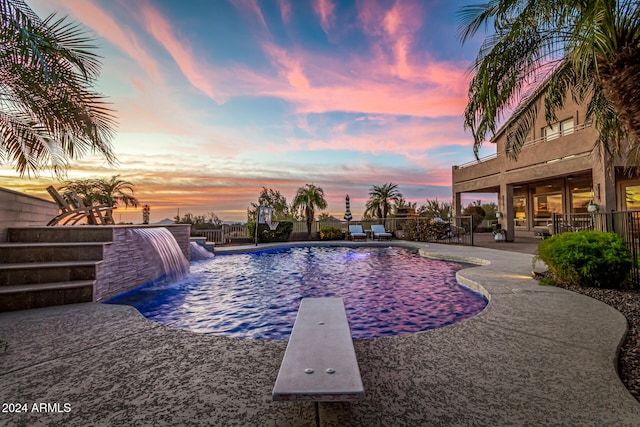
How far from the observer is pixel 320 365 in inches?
69.6

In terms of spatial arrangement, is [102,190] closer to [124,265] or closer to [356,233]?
[356,233]

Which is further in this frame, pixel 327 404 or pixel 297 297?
pixel 297 297

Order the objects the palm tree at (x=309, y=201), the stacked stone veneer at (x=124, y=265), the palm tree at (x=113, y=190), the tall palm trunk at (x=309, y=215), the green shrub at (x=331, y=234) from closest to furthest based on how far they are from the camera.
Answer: the stacked stone veneer at (x=124, y=265) < the green shrub at (x=331, y=234) < the tall palm trunk at (x=309, y=215) < the palm tree at (x=309, y=201) < the palm tree at (x=113, y=190)

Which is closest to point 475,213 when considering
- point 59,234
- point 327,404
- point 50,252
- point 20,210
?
point 327,404

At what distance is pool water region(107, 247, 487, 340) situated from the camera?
4.41 metres

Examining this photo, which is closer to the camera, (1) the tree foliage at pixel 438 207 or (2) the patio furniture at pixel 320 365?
(2) the patio furniture at pixel 320 365

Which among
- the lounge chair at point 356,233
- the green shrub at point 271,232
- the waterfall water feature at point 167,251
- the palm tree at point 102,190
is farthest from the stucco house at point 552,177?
the palm tree at point 102,190

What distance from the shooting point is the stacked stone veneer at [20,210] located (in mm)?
5246

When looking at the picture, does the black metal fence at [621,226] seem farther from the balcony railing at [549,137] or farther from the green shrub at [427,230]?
the green shrub at [427,230]

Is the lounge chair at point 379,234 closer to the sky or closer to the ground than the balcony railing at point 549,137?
closer to the ground

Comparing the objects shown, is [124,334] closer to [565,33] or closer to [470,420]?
[470,420]

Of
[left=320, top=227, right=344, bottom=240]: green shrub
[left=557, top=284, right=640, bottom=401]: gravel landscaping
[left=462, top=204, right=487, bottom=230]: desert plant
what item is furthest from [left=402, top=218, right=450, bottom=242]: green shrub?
[left=557, top=284, right=640, bottom=401]: gravel landscaping

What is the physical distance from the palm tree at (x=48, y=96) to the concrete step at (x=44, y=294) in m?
2.51

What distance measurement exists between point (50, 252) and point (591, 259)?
374 inches
